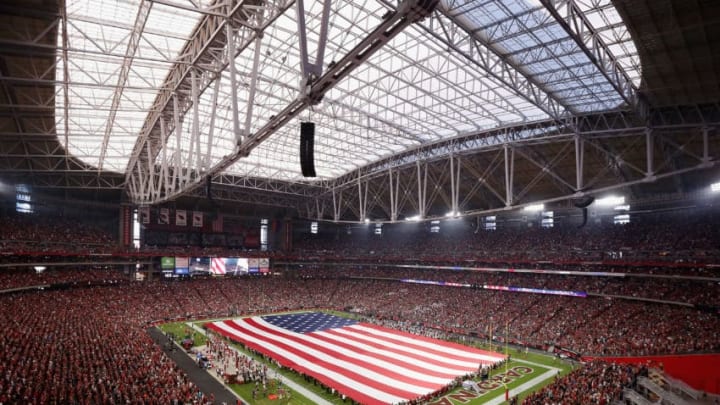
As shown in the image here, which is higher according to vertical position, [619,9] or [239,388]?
[619,9]

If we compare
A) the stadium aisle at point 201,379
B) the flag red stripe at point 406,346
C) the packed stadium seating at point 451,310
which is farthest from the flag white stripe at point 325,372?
the packed stadium seating at point 451,310

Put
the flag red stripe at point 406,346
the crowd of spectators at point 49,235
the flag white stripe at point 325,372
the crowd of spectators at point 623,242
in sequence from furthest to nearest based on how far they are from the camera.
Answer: the crowd of spectators at point 49,235 → the crowd of spectators at point 623,242 → the flag red stripe at point 406,346 → the flag white stripe at point 325,372

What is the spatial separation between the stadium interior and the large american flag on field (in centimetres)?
41

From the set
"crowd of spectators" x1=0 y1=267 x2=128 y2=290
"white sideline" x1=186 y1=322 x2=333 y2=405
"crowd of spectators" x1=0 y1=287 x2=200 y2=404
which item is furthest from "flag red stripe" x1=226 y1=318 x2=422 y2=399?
"crowd of spectators" x1=0 y1=267 x2=128 y2=290

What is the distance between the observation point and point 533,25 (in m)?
19.6

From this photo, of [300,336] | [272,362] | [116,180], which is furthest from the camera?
[116,180]

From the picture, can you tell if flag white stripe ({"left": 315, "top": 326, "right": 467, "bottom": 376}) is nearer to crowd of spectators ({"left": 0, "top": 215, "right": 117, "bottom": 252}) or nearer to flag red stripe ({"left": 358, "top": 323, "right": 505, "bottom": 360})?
flag red stripe ({"left": 358, "top": 323, "right": 505, "bottom": 360})

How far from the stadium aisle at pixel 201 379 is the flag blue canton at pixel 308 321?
1158 cm

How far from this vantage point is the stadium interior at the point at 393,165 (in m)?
17.7

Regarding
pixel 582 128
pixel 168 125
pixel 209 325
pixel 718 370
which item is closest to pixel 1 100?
pixel 168 125

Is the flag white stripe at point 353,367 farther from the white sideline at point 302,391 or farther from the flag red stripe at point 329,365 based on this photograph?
the white sideline at point 302,391

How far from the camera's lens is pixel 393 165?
43.8 m

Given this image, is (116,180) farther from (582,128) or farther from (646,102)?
(646,102)

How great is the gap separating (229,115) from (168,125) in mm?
5514
